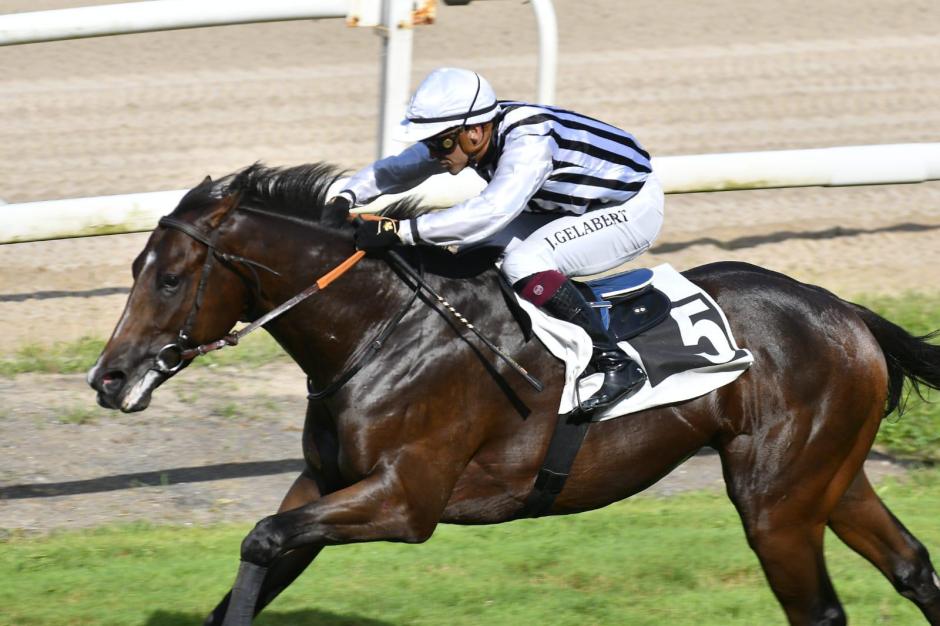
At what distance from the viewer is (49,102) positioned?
1095cm

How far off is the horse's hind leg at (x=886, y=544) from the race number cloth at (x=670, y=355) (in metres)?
0.73

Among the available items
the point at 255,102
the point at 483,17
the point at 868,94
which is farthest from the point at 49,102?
the point at 868,94

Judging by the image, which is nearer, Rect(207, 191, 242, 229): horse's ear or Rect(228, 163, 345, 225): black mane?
Rect(207, 191, 242, 229): horse's ear

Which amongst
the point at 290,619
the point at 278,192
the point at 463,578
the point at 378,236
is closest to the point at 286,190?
the point at 278,192

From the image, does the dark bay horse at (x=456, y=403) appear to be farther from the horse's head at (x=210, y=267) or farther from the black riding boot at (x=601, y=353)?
the black riding boot at (x=601, y=353)

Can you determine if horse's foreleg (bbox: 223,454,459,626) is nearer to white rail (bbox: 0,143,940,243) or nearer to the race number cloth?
the race number cloth

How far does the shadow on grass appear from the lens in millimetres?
5234

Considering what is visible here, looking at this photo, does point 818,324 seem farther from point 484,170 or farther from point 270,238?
point 270,238

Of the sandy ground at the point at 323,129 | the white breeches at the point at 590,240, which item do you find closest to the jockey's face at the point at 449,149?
the white breeches at the point at 590,240

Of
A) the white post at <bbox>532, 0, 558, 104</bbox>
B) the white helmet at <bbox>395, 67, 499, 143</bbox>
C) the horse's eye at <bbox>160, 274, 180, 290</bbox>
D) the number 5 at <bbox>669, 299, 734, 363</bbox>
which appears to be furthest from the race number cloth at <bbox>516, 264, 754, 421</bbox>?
the white post at <bbox>532, 0, 558, 104</bbox>

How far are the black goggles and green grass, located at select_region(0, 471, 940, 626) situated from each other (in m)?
1.72

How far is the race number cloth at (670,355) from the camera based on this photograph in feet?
15.5

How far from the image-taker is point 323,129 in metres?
10.8

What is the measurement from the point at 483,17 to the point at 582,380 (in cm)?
902
